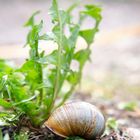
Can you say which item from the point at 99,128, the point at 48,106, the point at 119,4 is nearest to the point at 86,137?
the point at 99,128

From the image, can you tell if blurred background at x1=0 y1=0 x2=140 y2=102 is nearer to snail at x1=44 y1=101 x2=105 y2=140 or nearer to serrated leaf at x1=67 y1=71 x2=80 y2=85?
serrated leaf at x1=67 y1=71 x2=80 y2=85

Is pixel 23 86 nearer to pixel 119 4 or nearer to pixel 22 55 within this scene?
pixel 22 55

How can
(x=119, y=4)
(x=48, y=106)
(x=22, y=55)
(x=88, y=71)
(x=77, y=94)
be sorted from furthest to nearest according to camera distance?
(x=119, y=4)
(x=22, y=55)
(x=88, y=71)
(x=77, y=94)
(x=48, y=106)

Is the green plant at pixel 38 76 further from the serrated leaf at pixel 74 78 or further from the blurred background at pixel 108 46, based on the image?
the blurred background at pixel 108 46

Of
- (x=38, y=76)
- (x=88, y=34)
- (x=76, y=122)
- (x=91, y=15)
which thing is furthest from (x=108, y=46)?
(x=76, y=122)

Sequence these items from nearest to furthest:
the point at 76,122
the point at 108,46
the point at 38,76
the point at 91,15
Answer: the point at 76,122
the point at 38,76
the point at 91,15
the point at 108,46

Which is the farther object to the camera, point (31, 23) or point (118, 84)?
point (118, 84)

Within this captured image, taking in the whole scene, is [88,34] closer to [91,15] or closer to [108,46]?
[91,15]
